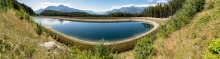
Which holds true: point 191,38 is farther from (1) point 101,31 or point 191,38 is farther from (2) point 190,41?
(1) point 101,31

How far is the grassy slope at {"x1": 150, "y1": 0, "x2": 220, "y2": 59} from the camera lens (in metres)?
12.6

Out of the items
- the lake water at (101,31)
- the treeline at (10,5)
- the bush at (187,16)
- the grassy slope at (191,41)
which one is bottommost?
the lake water at (101,31)

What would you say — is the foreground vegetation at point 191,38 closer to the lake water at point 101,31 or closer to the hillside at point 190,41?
the hillside at point 190,41

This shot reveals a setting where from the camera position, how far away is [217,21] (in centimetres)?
1466

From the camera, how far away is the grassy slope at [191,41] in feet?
41.4

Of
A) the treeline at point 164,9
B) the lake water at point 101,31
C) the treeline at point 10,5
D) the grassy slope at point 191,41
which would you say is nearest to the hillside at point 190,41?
the grassy slope at point 191,41

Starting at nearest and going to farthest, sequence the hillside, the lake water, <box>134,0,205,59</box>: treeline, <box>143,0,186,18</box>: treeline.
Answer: the hillside < <box>134,0,205,59</box>: treeline < the lake water < <box>143,0,186,18</box>: treeline

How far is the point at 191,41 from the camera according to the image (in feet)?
46.3

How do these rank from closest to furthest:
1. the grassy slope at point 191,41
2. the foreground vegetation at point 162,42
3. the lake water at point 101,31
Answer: the foreground vegetation at point 162,42 < the grassy slope at point 191,41 < the lake water at point 101,31

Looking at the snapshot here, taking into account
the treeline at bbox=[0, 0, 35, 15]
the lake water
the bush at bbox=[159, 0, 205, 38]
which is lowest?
the lake water

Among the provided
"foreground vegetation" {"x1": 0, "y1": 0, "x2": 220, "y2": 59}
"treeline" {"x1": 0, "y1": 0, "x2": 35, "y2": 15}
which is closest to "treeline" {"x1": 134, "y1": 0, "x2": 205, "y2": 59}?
"foreground vegetation" {"x1": 0, "y1": 0, "x2": 220, "y2": 59}

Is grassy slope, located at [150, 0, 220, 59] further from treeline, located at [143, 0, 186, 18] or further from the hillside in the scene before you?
treeline, located at [143, 0, 186, 18]

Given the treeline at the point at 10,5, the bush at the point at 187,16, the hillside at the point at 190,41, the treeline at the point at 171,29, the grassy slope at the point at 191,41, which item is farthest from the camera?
the bush at the point at 187,16

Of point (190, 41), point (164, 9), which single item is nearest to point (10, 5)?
point (190, 41)
